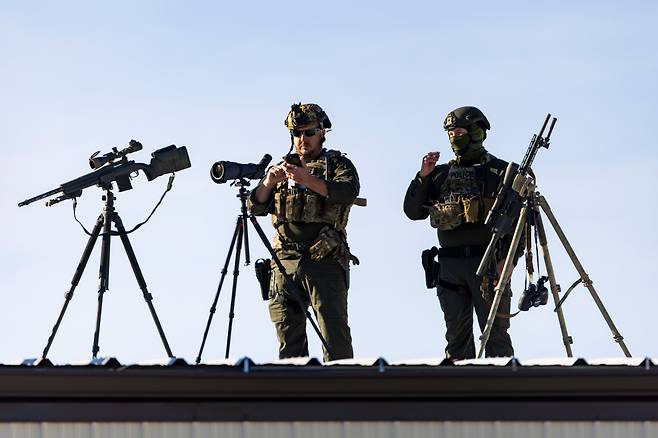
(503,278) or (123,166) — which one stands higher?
(123,166)

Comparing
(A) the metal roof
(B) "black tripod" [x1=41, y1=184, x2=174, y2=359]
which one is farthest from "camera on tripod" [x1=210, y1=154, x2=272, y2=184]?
(A) the metal roof

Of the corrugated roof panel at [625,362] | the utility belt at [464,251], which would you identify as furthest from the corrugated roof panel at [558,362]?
the utility belt at [464,251]

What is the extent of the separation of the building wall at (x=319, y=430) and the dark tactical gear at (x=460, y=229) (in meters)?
4.81

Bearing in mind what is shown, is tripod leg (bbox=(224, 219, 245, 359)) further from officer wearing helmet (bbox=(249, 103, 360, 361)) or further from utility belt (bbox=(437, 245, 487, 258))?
utility belt (bbox=(437, 245, 487, 258))

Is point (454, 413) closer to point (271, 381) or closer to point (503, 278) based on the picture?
point (271, 381)

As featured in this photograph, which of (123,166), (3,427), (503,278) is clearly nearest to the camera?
(3,427)

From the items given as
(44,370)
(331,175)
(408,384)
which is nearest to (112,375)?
(44,370)

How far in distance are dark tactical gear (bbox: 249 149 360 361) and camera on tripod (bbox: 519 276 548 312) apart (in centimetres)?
182

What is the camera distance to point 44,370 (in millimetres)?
13164

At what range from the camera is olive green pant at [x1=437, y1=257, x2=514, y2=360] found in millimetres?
18094

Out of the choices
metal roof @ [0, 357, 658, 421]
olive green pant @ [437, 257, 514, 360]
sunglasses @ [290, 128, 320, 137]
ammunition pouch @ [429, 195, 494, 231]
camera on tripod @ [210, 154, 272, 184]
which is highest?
sunglasses @ [290, 128, 320, 137]

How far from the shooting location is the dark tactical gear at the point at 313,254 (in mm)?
18234

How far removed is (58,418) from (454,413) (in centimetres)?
295

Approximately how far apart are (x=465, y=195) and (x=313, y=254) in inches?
66.6
